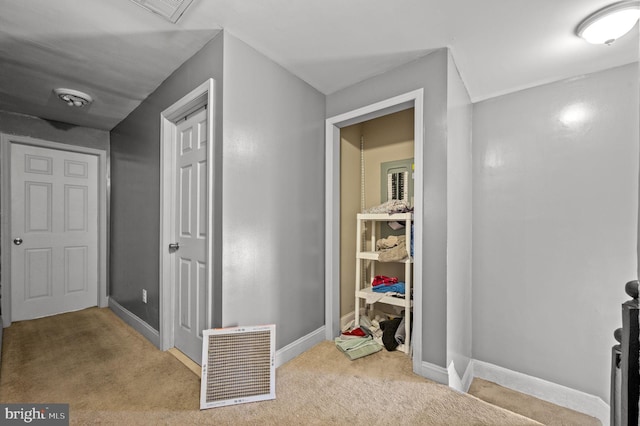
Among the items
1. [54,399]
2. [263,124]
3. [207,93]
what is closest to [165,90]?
[207,93]

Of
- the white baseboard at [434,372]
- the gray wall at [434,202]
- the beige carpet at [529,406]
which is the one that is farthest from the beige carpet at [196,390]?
the beige carpet at [529,406]

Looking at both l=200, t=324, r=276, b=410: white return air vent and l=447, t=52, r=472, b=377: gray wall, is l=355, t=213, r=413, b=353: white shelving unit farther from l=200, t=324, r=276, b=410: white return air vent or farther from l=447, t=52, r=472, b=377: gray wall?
l=200, t=324, r=276, b=410: white return air vent

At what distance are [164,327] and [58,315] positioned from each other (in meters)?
1.91

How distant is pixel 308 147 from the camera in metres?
2.47

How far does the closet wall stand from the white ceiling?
2.17 feet

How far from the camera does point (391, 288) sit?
8.38 ft

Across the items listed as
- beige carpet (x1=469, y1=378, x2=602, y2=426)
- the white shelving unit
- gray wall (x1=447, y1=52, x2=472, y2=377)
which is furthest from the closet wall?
beige carpet (x1=469, y1=378, x2=602, y2=426)

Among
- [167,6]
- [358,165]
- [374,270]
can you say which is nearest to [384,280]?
[374,270]

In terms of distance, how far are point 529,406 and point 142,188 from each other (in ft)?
12.3

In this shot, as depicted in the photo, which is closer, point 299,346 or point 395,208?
point 299,346

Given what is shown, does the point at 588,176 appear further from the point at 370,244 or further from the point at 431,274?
the point at 370,244

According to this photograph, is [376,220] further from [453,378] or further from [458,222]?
[453,378]

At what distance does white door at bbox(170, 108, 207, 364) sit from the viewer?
214 cm

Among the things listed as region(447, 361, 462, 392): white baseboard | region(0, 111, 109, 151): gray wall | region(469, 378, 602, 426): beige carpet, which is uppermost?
region(0, 111, 109, 151): gray wall
